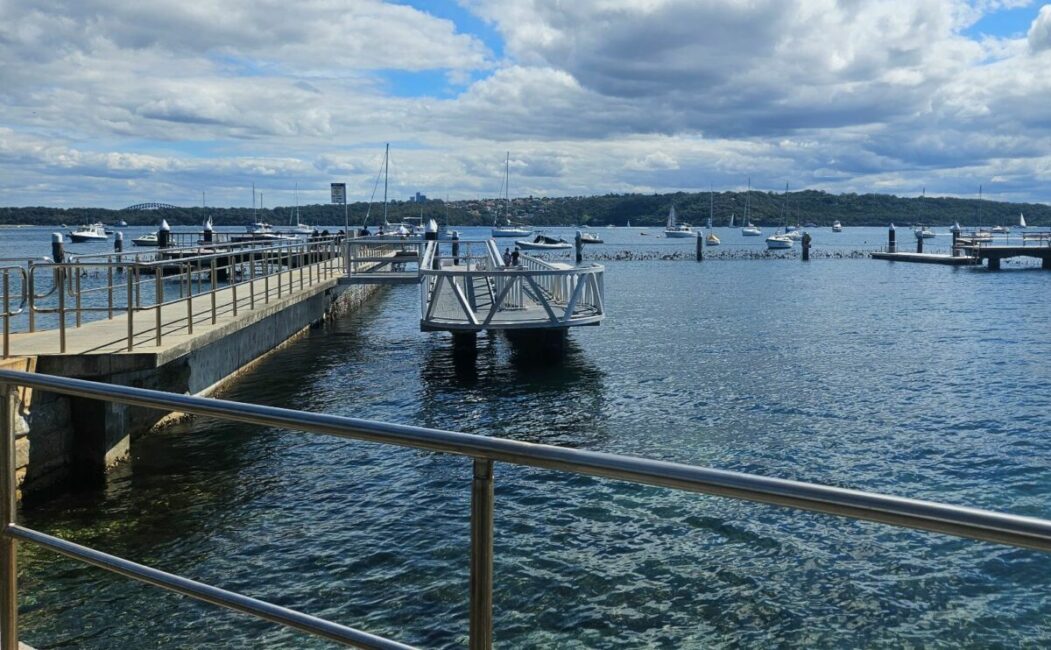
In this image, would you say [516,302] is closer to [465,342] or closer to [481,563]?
[465,342]

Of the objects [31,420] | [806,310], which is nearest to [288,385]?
[31,420]

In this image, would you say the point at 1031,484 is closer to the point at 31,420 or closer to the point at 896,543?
the point at 896,543

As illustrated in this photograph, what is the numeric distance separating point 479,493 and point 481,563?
0.22m

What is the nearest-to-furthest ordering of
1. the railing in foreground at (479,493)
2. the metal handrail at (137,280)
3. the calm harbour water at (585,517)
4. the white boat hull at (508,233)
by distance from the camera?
the railing in foreground at (479,493) < the calm harbour water at (585,517) < the metal handrail at (137,280) < the white boat hull at (508,233)

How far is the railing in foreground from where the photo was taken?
4.87ft

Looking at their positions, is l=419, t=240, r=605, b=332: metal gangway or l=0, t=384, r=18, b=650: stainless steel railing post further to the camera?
l=419, t=240, r=605, b=332: metal gangway

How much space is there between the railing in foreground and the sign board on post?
35.7 metres

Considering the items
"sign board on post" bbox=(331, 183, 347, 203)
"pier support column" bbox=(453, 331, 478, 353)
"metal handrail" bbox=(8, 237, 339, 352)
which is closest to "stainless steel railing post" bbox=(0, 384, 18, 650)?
"metal handrail" bbox=(8, 237, 339, 352)

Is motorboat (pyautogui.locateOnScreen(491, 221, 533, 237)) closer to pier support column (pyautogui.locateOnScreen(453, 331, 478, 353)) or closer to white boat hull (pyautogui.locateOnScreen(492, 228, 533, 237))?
white boat hull (pyautogui.locateOnScreen(492, 228, 533, 237))

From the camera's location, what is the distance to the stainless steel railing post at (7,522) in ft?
9.70

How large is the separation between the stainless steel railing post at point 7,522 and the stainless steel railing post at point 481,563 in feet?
5.59

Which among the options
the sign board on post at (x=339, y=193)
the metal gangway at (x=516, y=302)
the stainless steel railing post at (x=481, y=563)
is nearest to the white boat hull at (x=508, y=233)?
the sign board on post at (x=339, y=193)

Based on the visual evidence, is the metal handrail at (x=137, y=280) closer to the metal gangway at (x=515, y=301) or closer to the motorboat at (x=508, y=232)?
the metal gangway at (x=515, y=301)

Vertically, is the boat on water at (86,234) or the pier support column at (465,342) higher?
the boat on water at (86,234)
